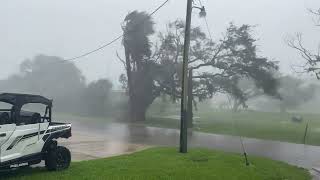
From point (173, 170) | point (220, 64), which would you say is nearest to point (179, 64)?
point (220, 64)

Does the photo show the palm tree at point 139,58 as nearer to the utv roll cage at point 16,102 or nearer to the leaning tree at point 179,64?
the leaning tree at point 179,64

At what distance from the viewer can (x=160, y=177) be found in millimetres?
11484

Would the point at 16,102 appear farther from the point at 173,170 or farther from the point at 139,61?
the point at 139,61

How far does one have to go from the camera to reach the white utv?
34.8 feet

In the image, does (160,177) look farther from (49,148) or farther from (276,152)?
(276,152)

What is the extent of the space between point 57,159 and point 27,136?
1.31 meters

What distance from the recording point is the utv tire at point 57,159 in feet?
39.5

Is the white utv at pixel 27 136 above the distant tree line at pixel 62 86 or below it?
below

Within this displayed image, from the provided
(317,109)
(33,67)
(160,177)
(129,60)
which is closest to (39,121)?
(160,177)

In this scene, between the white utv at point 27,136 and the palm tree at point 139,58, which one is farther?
the palm tree at point 139,58

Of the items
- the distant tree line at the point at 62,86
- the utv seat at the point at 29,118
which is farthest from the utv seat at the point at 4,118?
the distant tree line at the point at 62,86

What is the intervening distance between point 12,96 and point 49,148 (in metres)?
1.70

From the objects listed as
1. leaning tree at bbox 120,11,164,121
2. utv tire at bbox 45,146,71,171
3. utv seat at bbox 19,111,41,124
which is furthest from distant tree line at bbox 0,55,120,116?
utv seat at bbox 19,111,41,124

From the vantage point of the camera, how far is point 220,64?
43.2 meters
